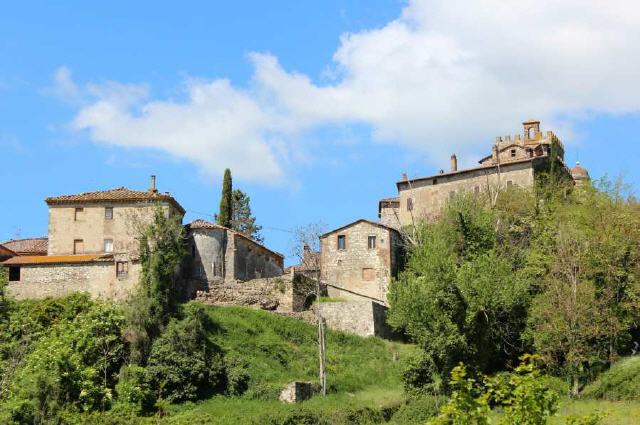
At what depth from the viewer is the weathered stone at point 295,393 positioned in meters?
47.9

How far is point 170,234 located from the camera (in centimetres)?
5538

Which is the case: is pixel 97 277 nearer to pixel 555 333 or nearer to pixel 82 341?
pixel 82 341

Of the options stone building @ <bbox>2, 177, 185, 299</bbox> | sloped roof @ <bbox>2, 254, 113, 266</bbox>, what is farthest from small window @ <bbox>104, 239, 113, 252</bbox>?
sloped roof @ <bbox>2, 254, 113, 266</bbox>

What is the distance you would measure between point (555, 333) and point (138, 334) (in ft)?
67.9

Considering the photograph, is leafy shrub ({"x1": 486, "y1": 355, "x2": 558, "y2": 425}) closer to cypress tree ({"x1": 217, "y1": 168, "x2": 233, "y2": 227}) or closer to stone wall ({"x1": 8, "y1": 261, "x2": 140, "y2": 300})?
stone wall ({"x1": 8, "y1": 261, "x2": 140, "y2": 300})

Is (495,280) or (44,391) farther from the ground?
(495,280)

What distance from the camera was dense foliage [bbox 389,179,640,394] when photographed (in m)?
48.6

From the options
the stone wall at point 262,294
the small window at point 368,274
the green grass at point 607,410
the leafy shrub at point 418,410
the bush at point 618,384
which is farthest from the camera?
the small window at point 368,274

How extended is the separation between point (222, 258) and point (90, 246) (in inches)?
331

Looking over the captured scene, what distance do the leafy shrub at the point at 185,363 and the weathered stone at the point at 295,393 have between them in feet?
10.8

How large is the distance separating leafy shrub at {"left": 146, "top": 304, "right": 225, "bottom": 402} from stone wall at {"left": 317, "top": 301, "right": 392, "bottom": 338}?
9.50 metres

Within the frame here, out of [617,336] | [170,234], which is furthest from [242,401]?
[617,336]

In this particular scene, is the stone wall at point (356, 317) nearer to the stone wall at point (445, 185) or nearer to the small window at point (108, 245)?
the stone wall at point (445, 185)

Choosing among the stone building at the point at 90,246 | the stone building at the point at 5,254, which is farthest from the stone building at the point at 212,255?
the stone building at the point at 5,254
